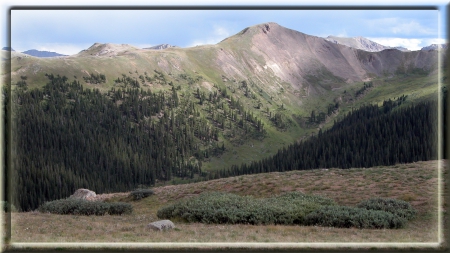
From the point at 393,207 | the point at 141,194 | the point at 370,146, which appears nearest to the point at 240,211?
the point at 393,207

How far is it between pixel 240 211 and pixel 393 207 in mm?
13369

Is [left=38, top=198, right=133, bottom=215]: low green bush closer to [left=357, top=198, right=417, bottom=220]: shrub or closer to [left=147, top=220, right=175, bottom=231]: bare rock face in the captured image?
[left=147, top=220, right=175, bottom=231]: bare rock face

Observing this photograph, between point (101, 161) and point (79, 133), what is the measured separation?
22.3 m

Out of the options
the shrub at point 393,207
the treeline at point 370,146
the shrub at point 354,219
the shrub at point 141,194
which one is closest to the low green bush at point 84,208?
the shrub at point 141,194

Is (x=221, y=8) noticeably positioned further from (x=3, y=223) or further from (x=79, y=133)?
(x=79, y=133)

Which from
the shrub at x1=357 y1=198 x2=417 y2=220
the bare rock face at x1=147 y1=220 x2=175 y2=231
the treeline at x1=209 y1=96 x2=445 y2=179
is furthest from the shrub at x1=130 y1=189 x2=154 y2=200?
the treeline at x1=209 y1=96 x2=445 y2=179

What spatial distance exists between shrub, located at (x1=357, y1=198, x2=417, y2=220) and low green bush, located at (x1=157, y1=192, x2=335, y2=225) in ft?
15.1

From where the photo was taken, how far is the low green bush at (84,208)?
113 feet

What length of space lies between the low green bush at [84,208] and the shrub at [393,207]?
24596mm

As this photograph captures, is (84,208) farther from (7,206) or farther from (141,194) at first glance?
(7,206)

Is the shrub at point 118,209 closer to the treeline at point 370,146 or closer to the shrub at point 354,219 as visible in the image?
the shrub at point 354,219

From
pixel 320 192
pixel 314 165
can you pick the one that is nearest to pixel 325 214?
pixel 320 192

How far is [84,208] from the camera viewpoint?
34625mm

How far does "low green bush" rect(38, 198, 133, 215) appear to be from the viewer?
34.5m
